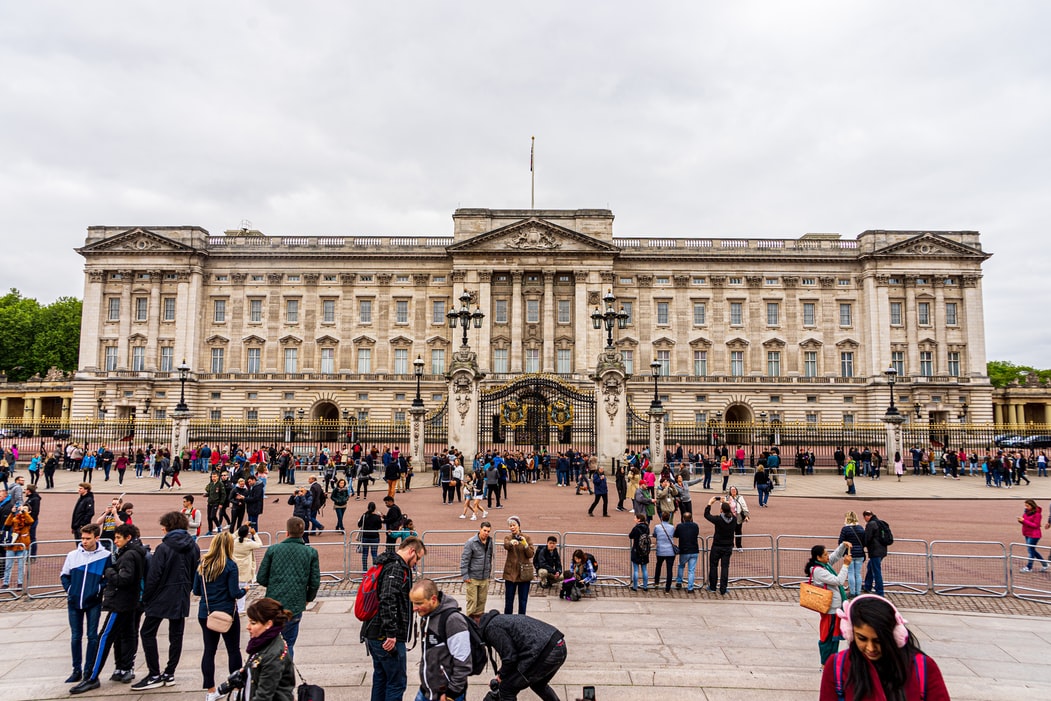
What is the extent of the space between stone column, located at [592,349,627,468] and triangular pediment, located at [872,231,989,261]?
38.9m

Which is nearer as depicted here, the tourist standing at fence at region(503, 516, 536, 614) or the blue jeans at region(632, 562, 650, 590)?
the tourist standing at fence at region(503, 516, 536, 614)

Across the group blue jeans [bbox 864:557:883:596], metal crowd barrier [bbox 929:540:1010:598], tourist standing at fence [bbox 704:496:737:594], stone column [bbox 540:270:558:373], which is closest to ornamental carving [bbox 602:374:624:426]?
metal crowd barrier [bbox 929:540:1010:598]

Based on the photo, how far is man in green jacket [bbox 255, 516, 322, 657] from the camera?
7.29 metres

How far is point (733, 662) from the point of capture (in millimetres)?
8391

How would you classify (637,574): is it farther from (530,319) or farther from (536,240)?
(536,240)

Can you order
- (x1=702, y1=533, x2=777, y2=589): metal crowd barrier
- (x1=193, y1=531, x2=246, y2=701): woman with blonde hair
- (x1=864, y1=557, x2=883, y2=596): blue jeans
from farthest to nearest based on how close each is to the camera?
(x1=702, y1=533, x2=777, y2=589): metal crowd barrier, (x1=864, y1=557, x2=883, y2=596): blue jeans, (x1=193, y1=531, x2=246, y2=701): woman with blonde hair

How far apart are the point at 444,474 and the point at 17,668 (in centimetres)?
1515

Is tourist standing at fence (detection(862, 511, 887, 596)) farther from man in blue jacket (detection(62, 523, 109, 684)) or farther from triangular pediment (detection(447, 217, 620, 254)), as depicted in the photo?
triangular pediment (detection(447, 217, 620, 254))

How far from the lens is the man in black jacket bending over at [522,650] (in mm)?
5391

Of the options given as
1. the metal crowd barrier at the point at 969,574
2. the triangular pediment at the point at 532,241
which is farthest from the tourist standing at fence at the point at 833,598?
the triangular pediment at the point at 532,241

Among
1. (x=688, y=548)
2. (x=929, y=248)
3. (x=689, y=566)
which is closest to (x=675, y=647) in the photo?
(x=688, y=548)

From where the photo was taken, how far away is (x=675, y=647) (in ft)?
29.3

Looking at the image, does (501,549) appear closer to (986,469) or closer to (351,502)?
(351,502)

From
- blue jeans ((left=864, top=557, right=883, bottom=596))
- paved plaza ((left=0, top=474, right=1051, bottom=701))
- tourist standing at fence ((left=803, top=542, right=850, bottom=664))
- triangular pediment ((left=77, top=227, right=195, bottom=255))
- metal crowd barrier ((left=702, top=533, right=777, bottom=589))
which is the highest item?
triangular pediment ((left=77, top=227, right=195, bottom=255))
